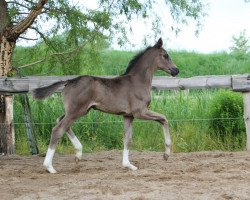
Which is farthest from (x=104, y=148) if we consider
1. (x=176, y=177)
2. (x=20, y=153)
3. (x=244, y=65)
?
(x=244, y=65)

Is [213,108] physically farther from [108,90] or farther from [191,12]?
[108,90]

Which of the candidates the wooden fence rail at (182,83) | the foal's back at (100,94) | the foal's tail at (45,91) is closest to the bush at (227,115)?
the wooden fence rail at (182,83)

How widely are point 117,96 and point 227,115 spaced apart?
3705 millimetres

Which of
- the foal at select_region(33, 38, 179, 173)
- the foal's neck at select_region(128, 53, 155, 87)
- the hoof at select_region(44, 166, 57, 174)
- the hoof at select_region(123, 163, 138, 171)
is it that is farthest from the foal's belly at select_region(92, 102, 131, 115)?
the hoof at select_region(44, 166, 57, 174)

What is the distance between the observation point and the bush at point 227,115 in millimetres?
11234

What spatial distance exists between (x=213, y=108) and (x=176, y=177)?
4.57 m

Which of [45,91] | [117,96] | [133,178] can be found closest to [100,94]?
[117,96]

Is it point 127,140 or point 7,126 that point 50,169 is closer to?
point 127,140

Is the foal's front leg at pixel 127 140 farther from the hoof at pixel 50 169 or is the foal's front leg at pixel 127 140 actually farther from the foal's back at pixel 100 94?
the hoof at pixel 50 169

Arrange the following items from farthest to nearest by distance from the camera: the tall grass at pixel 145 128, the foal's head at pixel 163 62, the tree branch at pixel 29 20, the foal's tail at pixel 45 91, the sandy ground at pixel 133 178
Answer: the tall grass at pixel 145 128, the tree branch at pixel 29 20, the foal's head at pixel 163 62, the foal's tail at pixel 45 91, the sandy ground at pixel 133 178

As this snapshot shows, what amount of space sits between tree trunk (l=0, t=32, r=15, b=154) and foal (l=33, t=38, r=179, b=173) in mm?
2186

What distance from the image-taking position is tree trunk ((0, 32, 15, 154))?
10.2 metres

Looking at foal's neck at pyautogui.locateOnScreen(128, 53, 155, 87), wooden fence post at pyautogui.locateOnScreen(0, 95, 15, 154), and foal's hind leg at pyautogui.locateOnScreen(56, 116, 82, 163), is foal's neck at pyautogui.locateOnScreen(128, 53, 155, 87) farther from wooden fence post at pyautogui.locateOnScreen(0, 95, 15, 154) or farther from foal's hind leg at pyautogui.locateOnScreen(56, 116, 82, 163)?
wooden fence post at pyautogui.locateOnScreen(0, 95, 15, 154)

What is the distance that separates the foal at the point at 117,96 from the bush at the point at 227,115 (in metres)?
2.86
